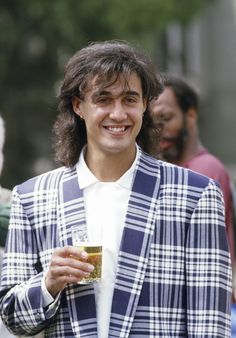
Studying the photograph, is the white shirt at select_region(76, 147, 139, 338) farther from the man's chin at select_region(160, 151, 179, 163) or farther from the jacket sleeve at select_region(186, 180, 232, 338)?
the man's chin at select_region(160, 151, 179, 163)

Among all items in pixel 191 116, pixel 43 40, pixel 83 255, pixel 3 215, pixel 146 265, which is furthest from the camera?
pixel 43 40

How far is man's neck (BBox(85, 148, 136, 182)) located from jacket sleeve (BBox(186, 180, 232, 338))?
1.05 feet

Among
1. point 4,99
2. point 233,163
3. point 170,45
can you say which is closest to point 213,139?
point 233,163

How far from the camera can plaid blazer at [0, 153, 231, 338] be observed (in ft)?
12.2

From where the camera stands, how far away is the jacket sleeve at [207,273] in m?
3.74

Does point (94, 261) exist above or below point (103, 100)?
below

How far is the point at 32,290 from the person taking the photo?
376cm

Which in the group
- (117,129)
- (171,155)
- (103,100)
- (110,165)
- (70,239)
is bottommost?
(70,239)

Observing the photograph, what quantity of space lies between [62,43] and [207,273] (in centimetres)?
1385

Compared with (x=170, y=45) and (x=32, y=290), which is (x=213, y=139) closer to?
(x=170, y=45)

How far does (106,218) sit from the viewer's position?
12.6 feet

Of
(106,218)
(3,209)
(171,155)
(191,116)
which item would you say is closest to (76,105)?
(106,218)

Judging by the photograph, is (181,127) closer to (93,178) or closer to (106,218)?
(93,178)

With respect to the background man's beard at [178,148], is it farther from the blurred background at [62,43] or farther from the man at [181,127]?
the blurred background at [62,43]
